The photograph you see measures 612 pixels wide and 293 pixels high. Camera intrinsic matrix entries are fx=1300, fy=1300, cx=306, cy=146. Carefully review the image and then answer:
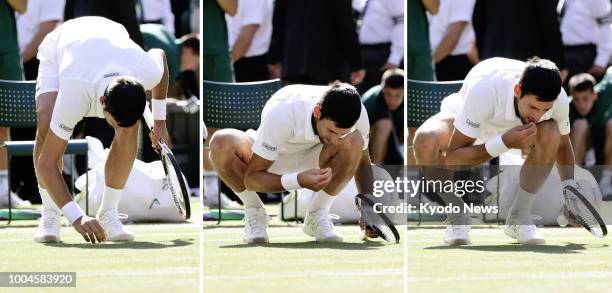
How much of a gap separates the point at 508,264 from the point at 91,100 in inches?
73.5

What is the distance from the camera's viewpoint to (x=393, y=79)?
22.2 ft

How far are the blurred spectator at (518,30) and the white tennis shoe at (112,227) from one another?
6.83 ft

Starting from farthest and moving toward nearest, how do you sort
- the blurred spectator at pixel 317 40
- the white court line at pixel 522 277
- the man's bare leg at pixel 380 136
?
1. the man's bare leg at pixel 380 136
2. the blurred spectator at pixel 317 40
3. the white court line at pixel 522 277

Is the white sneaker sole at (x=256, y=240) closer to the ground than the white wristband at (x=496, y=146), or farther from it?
closer to the ground

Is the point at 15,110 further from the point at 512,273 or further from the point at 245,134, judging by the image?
the point at 512,273

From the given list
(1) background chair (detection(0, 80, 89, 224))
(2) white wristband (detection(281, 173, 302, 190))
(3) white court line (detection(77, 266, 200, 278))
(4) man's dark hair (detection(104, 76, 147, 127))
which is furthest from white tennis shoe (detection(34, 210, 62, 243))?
(1) background chair (detection(0, 80, 89, 224))

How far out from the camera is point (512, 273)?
4699 millimetres

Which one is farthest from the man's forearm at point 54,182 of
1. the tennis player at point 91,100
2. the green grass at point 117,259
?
the green grass at point 117,259

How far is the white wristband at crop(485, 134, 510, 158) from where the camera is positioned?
18.9 feet

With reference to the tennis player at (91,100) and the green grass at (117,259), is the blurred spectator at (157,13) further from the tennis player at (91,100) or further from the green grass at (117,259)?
the tennis player at (91,100)

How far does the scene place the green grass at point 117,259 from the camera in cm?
441

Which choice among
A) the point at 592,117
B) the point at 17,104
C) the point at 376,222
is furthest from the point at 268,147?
the point at 592,117

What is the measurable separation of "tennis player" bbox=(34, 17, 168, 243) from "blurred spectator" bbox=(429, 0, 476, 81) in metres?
1.46

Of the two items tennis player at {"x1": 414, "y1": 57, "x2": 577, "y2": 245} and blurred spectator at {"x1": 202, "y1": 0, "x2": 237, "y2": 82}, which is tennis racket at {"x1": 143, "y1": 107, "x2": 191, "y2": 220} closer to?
blurred spectator at {"x1": 202, "y1": 0, "x2": 237, "y2": 82}
